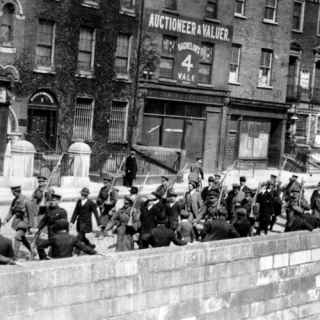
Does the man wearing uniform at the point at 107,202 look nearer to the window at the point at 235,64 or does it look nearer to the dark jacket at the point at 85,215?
the dark jacket at the point at 85,215

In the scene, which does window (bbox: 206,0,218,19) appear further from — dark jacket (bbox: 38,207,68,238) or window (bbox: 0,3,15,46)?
dark jacket (bbox: 38,207,68,238)

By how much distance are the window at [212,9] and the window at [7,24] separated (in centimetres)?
1143

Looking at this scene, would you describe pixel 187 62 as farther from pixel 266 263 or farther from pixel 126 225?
pixel 266 263

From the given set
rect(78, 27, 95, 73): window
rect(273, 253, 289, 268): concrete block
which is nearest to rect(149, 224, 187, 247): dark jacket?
rect(273, 253, 289, 268): concrete block

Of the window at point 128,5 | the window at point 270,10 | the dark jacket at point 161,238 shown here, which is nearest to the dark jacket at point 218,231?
the dark jacket at point 161,238

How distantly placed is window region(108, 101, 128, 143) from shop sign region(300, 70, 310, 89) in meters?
14.7

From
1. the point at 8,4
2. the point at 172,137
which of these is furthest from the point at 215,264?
the point at 172,137

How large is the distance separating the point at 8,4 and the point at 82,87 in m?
4.97

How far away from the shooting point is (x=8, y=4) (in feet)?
92.5

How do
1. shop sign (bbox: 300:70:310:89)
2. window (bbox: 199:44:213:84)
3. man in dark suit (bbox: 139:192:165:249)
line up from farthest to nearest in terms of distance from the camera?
shop sign (bbox: 300:70:310:89), window (bbox: 199:44:213:84), man in dark suit (bbox: 139:192:165:249)

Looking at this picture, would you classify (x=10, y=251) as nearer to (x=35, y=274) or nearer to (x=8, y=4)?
(x=35, y=274)

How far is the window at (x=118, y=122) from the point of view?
32719mm

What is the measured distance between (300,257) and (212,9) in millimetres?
21921

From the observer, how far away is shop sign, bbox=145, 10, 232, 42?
33469 mm
